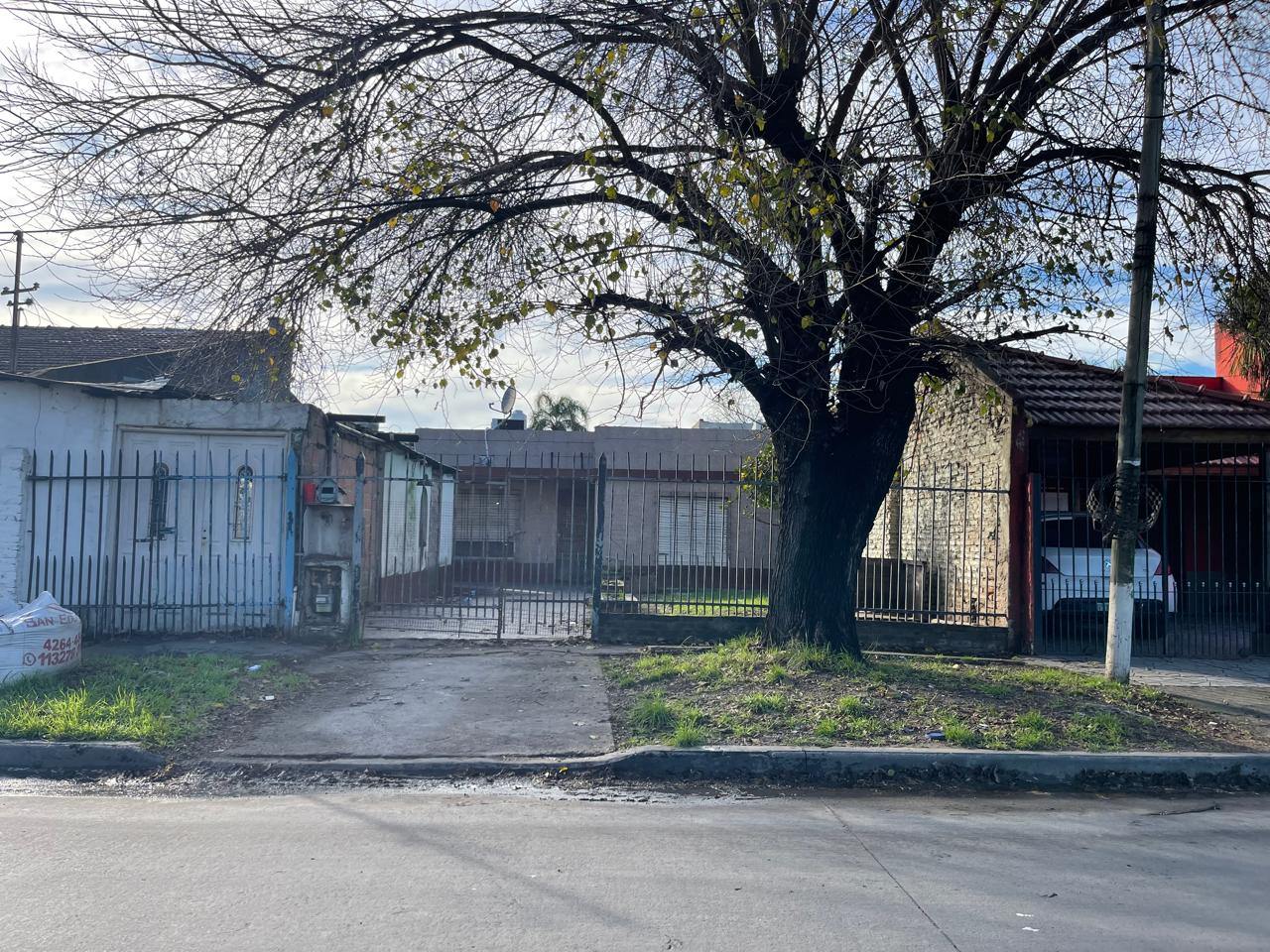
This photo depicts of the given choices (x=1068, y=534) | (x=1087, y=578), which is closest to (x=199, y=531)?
(x=1087, y=578)

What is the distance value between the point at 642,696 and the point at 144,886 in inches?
185

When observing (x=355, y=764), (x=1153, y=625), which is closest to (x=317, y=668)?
(x=355, y=764)

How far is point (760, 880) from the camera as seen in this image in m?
4.87

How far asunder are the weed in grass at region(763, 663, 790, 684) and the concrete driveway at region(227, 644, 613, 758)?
4.69ft

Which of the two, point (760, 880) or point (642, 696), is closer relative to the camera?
point (760, 880)

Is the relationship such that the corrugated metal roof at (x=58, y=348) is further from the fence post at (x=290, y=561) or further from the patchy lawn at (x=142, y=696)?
the patchy lawn at (x=142, y=696)

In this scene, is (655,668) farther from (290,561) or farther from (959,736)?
(290,561)

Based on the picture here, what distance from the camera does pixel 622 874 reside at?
4934 mm

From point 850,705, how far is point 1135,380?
392 centimetres

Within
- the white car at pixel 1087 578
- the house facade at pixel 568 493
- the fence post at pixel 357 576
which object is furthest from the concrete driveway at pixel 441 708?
the house facade at pixel 568 493

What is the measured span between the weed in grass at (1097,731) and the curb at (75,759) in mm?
6613

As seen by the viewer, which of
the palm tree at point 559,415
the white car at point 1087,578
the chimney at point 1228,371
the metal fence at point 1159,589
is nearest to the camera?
the metal fence at point 1159,589

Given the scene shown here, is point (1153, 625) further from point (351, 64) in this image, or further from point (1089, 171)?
point (351, 64)

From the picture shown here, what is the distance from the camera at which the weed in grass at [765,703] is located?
7.97 meters
